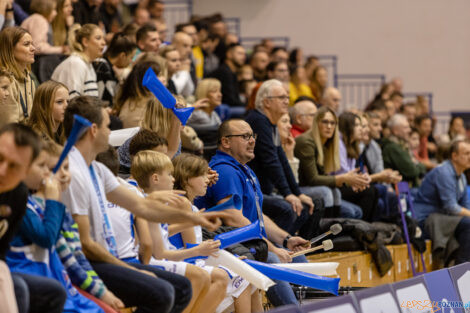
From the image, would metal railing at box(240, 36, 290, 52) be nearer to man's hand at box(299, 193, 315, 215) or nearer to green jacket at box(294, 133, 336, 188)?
green jacket at box(294, 133, 336, 188)

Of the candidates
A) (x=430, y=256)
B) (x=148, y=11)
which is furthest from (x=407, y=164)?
(x=148, y=11)

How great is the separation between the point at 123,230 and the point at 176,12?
11898 mm

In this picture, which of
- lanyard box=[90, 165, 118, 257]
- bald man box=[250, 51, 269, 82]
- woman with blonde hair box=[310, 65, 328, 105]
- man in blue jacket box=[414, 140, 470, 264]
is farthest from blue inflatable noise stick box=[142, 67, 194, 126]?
woman with blonde hair box=[310, 65, 328, 105]

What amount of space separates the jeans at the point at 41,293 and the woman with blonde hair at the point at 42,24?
424 cm

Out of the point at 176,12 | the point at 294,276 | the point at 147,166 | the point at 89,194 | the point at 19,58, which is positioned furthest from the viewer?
the point at 176,12

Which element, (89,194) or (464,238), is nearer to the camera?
(89,194)

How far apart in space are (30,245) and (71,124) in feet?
2.08

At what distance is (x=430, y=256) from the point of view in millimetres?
8711

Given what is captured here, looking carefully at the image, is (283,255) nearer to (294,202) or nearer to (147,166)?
(294,202)

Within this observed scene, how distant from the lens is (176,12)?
15.5 metres

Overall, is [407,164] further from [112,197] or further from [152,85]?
[112,197]

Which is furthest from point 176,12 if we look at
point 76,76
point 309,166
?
point 76,76

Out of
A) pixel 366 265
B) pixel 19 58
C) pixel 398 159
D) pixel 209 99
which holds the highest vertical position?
pixel 19 58

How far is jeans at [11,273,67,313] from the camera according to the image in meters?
3.21
